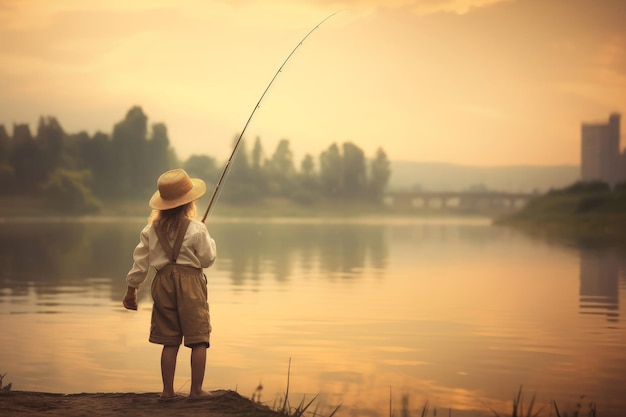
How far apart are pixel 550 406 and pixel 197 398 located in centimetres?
244

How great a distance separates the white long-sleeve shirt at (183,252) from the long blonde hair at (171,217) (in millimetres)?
56

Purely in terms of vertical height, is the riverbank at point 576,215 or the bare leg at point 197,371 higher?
the riverbank at point 576,215

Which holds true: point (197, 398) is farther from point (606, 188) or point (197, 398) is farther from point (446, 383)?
point (606, 188)

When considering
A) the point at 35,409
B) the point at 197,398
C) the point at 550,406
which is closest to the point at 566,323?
the point at 550,406

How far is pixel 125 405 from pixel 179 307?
68 cm

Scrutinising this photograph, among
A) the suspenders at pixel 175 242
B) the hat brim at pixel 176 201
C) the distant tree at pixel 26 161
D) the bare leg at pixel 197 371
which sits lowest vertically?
the bare leg at pixel 197 371

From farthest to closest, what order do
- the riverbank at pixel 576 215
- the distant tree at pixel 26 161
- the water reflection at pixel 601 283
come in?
the distant tree at pixel 26 161
the riverbank at pixel 576 215
the water reflection at pixel 601 283

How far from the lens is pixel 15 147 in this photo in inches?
4520

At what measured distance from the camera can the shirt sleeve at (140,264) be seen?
237 inches

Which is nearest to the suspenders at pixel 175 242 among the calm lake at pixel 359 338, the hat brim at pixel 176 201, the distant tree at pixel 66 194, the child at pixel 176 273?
the child at pixel 176 273

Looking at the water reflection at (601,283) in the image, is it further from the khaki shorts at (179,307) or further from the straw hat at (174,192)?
the straw hat at (174,192)

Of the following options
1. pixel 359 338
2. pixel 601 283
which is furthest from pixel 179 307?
pixel 601 283

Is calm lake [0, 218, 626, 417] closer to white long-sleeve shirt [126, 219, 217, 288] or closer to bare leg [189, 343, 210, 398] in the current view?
bare leg [189, 343, 210, 398]

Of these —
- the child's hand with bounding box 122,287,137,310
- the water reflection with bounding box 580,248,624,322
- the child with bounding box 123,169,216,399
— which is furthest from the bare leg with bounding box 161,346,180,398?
the water reflection with bounding box 580,248,624,322
